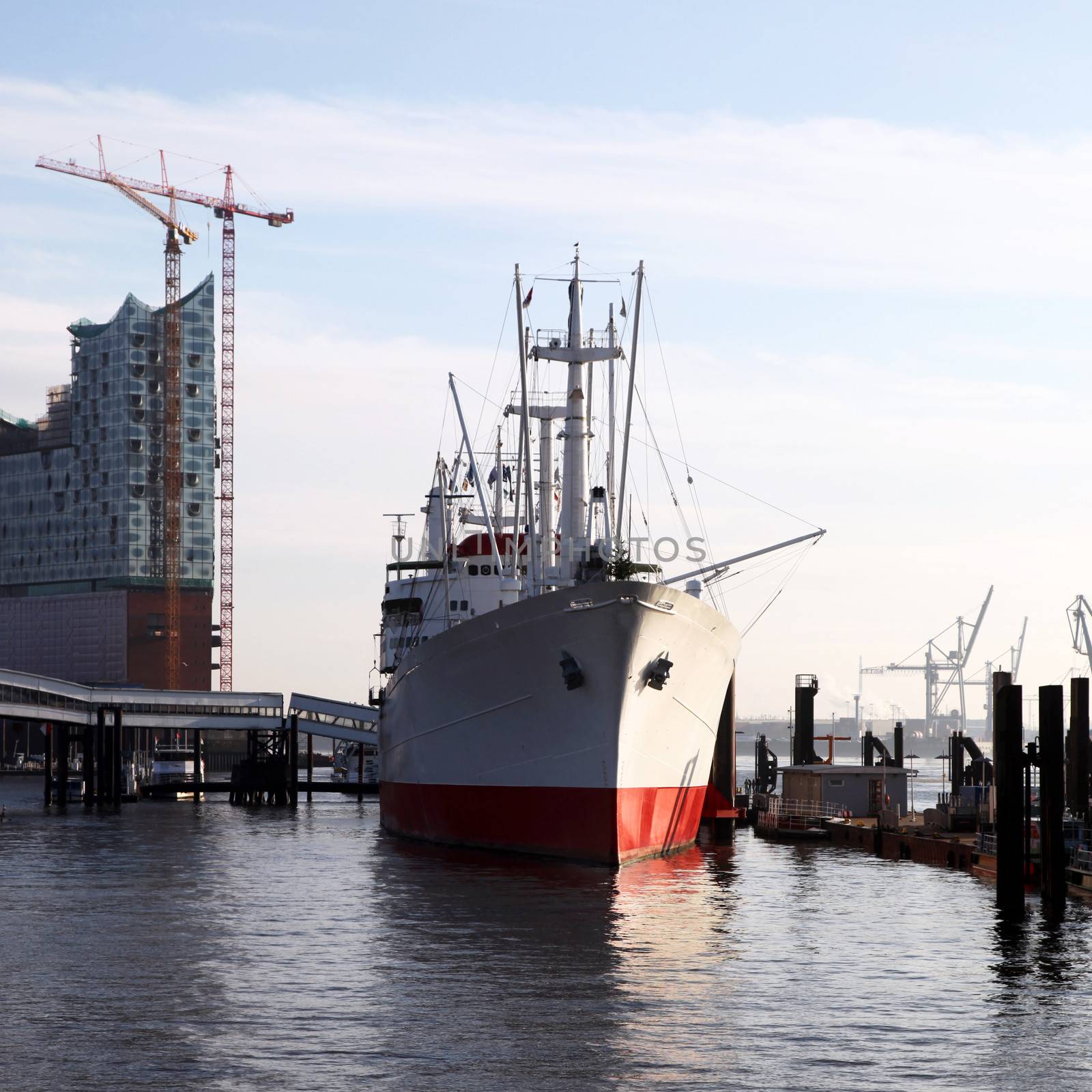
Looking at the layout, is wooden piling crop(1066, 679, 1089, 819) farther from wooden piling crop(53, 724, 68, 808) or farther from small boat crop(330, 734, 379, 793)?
wooden piling crop(53, 724, 68, 808)

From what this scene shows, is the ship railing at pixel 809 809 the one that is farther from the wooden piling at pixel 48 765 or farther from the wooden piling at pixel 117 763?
the wooden piling at pixel 48 765

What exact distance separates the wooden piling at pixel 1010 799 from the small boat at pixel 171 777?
70807 mm

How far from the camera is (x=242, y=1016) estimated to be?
2452 cm

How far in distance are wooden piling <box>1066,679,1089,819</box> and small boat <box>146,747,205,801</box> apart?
192 feet

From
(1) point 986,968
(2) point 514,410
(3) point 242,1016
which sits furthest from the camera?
(2) point 514,410

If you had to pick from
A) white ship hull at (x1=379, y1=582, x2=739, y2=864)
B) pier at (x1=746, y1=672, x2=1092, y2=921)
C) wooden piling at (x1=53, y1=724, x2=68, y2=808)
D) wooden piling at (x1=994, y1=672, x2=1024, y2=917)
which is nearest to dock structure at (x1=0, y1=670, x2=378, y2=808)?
wooden piling at (x1=53, y1=724, x2=68, y2=808)

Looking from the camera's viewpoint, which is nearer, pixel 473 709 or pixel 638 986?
pixel 638 986

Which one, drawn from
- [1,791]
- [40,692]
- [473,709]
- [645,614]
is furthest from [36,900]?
[1,791]

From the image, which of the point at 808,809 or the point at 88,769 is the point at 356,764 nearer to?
the point at 88,769

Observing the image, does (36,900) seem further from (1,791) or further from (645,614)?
(1,791)

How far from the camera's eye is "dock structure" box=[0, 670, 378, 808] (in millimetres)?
95812

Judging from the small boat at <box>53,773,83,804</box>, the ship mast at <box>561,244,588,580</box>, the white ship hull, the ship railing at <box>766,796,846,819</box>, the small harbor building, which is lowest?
the small boat at <box>53,773,83,804</box>

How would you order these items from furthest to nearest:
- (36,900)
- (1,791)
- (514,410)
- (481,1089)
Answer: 1. (1,791)
2. (514,410)
3. (36,900)
4. (481,1089)

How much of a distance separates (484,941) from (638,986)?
5.72m
